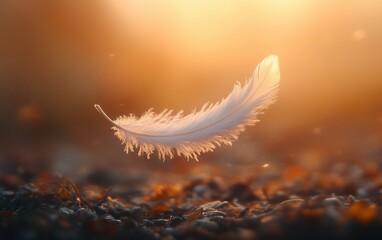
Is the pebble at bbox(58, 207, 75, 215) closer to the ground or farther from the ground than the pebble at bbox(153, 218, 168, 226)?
farther from the ground

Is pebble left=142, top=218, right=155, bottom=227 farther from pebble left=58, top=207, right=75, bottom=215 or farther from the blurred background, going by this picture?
the blurred background

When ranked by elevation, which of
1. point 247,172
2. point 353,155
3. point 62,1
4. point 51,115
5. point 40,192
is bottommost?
point 40,192

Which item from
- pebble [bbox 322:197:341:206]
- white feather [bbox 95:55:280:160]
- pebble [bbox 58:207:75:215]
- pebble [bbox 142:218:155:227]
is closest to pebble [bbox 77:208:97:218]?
pebble [bbox 58:207:75:215]

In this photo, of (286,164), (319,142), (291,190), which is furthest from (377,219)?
(319,142)

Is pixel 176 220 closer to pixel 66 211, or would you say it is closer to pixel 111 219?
pixel 111 219

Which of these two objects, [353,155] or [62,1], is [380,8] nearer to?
[353,155]

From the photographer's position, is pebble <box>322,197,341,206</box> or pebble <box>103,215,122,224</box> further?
pebble <box>103,215,122,224</box>

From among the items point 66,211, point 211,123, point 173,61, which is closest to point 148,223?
point 66,211
